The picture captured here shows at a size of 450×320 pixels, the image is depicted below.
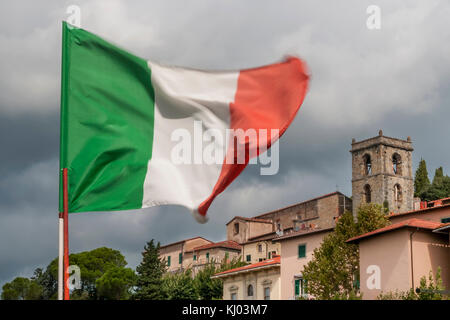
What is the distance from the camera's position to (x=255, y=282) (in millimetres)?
61750

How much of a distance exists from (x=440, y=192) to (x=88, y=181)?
107274 millimetres

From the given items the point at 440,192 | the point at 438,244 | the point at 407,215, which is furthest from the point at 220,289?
the point at 440,192

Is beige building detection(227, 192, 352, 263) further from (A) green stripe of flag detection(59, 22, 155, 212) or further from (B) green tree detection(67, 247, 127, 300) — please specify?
(A) green stripe of flag detection(59, 22, 155, 212)

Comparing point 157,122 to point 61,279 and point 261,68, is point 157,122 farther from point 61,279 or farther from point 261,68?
point 61,279

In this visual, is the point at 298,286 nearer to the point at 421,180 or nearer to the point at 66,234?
the point at 66,234

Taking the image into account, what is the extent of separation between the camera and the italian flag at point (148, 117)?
26.6 ft

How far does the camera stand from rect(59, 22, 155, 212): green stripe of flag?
8.03 meters

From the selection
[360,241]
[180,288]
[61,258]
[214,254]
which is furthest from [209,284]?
[61,258]

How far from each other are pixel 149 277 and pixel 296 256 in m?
29.9

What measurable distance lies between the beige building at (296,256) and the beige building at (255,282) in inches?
34.0

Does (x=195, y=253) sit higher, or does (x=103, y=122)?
(x=195, y=253)

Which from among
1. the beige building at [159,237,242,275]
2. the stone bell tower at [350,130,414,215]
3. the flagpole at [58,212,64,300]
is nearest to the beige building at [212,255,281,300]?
the beige building at [159,237,242,275]

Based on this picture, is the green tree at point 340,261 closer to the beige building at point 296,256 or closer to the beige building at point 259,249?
the beige building at point 296,256
